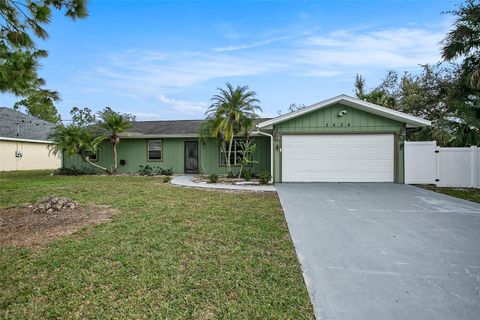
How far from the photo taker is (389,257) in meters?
3.76

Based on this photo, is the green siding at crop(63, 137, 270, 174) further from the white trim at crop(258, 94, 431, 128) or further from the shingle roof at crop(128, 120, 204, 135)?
the white trim at crop(258, 94, 431, 128)

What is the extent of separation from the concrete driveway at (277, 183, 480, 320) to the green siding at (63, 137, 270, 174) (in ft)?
25.0

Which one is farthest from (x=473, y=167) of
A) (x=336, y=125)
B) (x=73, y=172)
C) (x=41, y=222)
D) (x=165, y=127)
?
(x=73, y=172)

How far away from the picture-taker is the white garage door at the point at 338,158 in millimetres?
11320

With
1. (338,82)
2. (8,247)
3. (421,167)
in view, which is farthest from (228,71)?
(8,247)

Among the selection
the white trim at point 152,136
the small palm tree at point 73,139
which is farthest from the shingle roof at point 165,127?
the small palm tree at point 73,139

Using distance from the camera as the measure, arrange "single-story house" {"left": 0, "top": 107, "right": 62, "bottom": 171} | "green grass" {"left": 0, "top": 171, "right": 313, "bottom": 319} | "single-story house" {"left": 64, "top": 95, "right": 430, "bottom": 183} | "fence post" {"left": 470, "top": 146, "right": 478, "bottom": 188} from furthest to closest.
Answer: "single-story house" {"left": 0, "top": 107, "right": 62, "bottom": 171} → "single-story house" {"left": 64, "top": 95, "right": 430, "bottom": 183} → "fence post" {"left": 470, "top": 146, "right": 478, "bottom": 188} → "green grass" {"left": 0, "top": 171, "right": 313, "bottom": 319}

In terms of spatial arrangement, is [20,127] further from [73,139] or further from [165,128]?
[165,128]

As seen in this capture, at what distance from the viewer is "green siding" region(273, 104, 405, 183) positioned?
11234 mm

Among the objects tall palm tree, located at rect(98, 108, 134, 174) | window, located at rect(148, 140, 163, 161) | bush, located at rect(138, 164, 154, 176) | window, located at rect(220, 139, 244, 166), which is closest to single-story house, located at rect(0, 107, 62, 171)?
tall palm tree, located at rect(98, 108, 134, 174)

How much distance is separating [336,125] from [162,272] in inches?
383

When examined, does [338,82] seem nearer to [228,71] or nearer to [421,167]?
[228,71]

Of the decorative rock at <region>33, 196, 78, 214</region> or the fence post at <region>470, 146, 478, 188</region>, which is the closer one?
the decorative rock at <region>33, 196, 78, 214</region>

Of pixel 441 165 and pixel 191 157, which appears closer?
pixel 441 165
